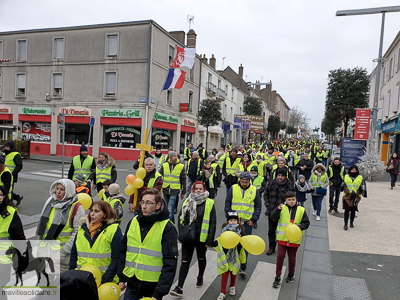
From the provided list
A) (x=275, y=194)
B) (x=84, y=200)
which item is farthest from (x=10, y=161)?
(x=275, y=194)

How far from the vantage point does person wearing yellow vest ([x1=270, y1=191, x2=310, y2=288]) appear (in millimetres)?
4371

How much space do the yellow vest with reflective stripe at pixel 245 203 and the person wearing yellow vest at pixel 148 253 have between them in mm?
2456

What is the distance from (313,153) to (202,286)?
16.0m

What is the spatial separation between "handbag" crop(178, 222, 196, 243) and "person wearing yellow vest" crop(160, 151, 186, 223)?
2.83 metres

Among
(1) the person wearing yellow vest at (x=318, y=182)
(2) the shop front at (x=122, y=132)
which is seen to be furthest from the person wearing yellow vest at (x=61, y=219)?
(2) the shop front at (x=122, y=132)

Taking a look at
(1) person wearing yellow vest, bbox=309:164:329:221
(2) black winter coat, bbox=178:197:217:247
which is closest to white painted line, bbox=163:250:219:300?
(2) black winter coat, bbox=178:197:217:247

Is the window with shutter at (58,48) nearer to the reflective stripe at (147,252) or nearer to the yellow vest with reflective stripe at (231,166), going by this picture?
the yellow vest with reflective stripe at (231,166)

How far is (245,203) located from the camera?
199 inches

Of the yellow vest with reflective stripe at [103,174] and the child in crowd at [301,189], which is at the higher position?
the yellow vest with reflective stripe at [103,174]

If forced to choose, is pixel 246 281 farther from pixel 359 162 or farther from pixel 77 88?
pixel 77 88

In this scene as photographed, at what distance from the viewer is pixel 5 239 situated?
3188 millimetres

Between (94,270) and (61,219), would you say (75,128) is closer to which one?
(61,219)

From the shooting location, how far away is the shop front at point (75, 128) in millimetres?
22438

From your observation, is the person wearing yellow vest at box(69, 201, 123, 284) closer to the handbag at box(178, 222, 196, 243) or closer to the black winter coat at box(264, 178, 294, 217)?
the handbag at box(178, 222, 196, 243)
